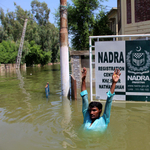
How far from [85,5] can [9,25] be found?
107 feet

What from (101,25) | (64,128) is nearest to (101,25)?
(101,25)

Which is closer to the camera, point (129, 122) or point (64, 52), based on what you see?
point (129, 122)

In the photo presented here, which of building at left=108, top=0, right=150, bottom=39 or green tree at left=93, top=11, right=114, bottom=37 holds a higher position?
green tree at left=93, top=11, right=114, bottom=37

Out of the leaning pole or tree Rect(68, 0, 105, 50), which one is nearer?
the leaning pole

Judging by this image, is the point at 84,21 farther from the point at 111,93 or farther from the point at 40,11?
the point at 40,11

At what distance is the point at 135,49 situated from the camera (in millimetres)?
6129

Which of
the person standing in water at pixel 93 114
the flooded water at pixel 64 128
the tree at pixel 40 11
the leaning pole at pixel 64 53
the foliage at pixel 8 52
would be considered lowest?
the flooded water at pixel 64 128

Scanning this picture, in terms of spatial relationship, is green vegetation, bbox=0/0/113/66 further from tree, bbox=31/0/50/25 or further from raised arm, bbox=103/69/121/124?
raised arm, bbox=103/69/121/124

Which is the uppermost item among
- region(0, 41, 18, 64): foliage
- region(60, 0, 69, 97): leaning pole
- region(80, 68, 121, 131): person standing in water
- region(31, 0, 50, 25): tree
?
region(31, 0, 50, 25): tree

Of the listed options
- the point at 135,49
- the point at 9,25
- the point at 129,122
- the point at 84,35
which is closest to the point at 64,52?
the point at 135,49

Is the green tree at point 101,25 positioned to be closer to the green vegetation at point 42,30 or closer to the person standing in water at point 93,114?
the green vegetation at point 42,30

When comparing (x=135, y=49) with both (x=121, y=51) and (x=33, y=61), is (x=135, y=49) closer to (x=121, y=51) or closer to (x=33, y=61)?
(x=121, y=51)

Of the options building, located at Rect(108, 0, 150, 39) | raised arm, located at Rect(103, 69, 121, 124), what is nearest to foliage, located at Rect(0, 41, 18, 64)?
building, located at Rect(108, 0, 150, 39)

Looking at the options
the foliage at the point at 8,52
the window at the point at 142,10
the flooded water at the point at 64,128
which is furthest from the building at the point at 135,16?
the foliage at the point at 8,52
